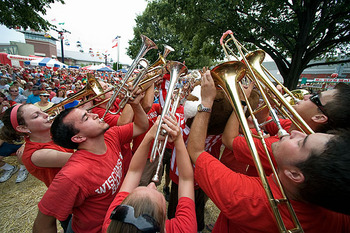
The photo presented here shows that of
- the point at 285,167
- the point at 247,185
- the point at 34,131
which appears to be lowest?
the point at 34,131

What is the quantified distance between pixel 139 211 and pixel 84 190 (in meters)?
0.72

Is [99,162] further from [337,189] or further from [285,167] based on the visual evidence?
[337,189]

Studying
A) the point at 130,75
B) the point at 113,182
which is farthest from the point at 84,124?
the point at 130,75

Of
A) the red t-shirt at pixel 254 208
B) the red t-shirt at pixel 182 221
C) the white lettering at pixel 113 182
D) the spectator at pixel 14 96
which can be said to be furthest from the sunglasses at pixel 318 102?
the spectator at pixel 14 96

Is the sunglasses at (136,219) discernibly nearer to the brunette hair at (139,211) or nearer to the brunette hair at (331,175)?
the brunette hair at (139,211)

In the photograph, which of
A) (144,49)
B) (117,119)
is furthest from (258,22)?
(117,119)

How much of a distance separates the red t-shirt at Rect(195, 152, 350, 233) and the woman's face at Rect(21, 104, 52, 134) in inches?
72.5

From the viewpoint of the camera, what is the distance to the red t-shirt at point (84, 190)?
1167 mm

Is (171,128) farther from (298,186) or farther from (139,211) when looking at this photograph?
(298,186)

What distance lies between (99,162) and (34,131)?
906 millimetres

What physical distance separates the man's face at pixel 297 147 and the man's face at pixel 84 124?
59.9 inches

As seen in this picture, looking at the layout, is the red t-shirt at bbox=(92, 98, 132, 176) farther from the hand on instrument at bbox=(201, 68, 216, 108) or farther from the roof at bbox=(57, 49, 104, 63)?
the roof at bbox=(57, 49, 104, 63)

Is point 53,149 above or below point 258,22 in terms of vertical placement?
below

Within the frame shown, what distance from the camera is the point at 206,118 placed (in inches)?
51.3
